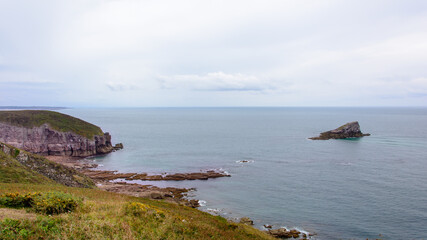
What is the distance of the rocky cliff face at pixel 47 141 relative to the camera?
87625 millimetres

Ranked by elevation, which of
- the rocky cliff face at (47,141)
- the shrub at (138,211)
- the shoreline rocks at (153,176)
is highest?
the shrub at (138,211)

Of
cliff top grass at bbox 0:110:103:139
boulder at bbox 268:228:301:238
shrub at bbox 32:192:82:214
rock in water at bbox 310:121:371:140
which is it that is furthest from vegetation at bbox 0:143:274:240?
rock in water at bbox 310:121:371:140

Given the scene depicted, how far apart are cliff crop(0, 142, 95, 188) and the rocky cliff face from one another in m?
47.1

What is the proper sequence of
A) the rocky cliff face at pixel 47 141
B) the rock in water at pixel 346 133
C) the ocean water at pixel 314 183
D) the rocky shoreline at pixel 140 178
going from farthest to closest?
1. the rock in water at pixel 346 133
2. the rocky cliff face at pixel 47 141
3. the rocky shoreline at pixel 140 178
4. the ocean water at pixel 314 183

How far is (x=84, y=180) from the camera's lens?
163 feet

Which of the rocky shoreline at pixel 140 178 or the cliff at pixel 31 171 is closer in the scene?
the cliff at pixel 31 171

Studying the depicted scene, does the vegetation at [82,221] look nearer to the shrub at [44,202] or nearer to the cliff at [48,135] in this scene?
the shrub at [44,202]

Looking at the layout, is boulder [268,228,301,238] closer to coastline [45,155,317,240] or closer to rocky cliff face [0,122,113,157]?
coastline [45,155,317,240]

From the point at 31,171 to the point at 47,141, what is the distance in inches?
2244

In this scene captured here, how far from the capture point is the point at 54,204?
17.1 m

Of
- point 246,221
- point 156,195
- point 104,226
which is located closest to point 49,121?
point 156,195

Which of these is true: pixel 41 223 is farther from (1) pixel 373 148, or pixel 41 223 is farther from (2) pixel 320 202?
(1) pixel 373 148

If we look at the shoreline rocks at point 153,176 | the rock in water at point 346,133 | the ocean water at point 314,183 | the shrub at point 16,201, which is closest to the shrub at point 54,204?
the shrub at point 16,201

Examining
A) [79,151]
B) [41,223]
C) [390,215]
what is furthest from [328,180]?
[79,151]
